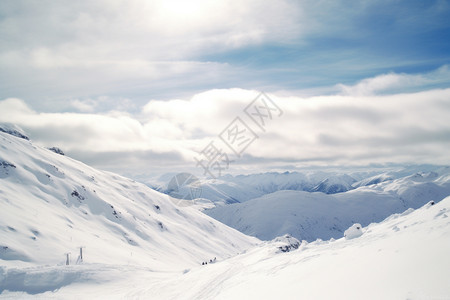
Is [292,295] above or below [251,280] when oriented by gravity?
above

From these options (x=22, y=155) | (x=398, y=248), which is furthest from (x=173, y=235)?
(x=398, y=248)

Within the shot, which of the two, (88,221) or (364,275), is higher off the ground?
(364,275)

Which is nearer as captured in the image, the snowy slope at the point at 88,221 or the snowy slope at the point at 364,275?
the snowy slope at the point at 364,275

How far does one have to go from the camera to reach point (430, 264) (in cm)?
1134

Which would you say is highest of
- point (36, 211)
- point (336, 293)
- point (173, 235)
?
point (36, 211)

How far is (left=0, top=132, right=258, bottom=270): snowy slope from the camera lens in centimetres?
5300

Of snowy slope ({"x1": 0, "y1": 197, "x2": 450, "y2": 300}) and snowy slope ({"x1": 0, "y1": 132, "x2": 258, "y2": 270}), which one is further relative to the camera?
snowy slope ({"x1": 0, "y1": 132, "x2": 258, "y2": 270})

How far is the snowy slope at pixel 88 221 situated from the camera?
53.0 meters

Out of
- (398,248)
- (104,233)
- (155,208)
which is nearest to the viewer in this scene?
(398,248)

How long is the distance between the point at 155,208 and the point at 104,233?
5310cm

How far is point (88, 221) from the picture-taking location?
88250mm

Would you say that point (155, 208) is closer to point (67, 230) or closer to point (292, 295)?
point (67, 230)

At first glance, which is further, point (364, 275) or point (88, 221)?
point (88, 221)

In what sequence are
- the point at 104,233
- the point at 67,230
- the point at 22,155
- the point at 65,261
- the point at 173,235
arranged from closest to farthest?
the point at 65,261 < the point at 67,230 < the point at 104,233 < the point at 22,155 < the point at 173,235
